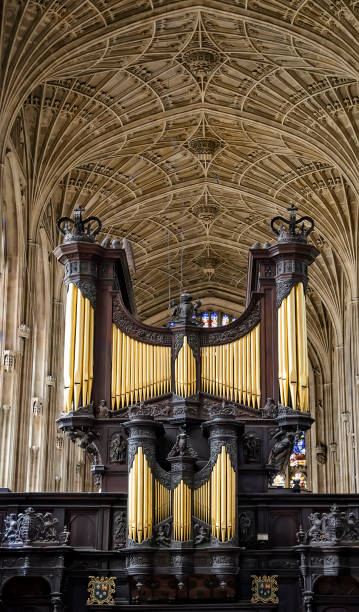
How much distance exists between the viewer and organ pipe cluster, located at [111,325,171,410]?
21344 mm

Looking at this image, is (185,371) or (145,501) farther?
(185,371)

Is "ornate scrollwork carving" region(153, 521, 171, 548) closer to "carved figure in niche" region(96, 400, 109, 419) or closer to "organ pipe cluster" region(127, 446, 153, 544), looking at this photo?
"organ pipe cluster" region(127, 446, 153, 544)

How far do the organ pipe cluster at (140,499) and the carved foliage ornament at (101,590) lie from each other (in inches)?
46.0

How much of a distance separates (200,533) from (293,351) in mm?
4426

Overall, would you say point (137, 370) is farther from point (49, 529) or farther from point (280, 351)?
point (49, 529)

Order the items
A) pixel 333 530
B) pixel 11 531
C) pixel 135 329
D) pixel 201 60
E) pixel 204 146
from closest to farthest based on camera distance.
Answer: pixel 333 530, pixel 11 531, pixel 135 329, pixel 201 60, pixel 204 146

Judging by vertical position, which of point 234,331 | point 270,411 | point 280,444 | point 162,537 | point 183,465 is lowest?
point 162,537

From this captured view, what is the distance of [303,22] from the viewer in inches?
1304

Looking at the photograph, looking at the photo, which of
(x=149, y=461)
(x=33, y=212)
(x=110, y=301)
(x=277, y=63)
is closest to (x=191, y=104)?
(x=277, y=63)

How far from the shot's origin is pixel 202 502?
765 inches

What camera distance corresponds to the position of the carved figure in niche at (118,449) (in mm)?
20688

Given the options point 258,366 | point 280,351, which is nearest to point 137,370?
point 258,366

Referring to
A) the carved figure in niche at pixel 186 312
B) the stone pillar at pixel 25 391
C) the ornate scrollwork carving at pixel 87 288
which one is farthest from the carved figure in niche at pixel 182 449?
the stone pillar at pixel 25 391

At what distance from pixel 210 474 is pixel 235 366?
2.84 m
